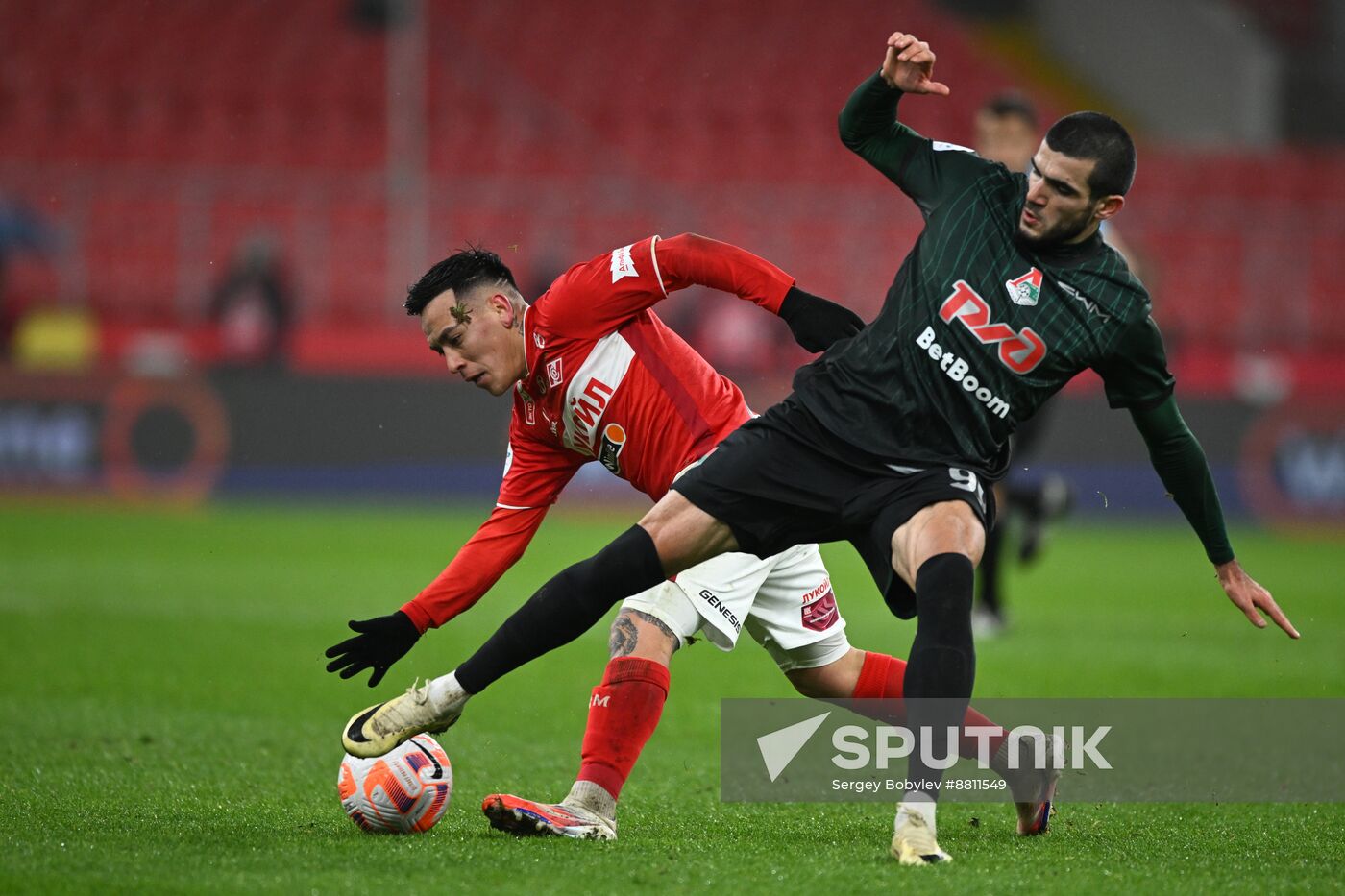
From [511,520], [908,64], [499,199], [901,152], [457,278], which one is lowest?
[511,520]

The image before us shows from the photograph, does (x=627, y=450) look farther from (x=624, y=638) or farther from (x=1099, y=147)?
(x=1099, y=147)

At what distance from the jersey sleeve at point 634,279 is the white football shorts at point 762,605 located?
0.78 metres

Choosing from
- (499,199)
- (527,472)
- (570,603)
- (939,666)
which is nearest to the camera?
(939,666)

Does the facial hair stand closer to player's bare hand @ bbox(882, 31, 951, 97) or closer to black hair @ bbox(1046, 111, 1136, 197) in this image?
black hair @ bbox(1046, 111, 1136, 197)

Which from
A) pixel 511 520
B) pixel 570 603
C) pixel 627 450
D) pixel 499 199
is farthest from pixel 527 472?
pixel 499 199

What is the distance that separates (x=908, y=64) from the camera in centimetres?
447

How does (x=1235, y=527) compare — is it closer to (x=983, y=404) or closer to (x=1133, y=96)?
(x=1133, y=96)

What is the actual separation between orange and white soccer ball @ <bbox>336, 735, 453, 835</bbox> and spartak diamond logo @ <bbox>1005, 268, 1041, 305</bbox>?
2.07 metres

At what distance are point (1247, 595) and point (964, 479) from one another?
0.95m

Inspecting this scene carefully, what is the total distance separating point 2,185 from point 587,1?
28.5 feet

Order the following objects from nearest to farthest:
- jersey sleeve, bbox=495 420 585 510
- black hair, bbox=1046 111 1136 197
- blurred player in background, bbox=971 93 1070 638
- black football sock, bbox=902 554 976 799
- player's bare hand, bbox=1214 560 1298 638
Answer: black football sock, bbox=902 554 976 799 < black hair, bbox=1046 111 1136 197 < player's bare hand, bbox=1214 560 1298 638 < jersey sleeve, bbox=495 420 585 510 < blurred player in background, bbox=971 93 1070 638

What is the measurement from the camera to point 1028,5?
25.5 meters

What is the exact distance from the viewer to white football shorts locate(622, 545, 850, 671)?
15.9ft

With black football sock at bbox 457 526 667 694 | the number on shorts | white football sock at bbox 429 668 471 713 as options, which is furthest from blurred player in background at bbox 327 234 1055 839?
the number on shorts
